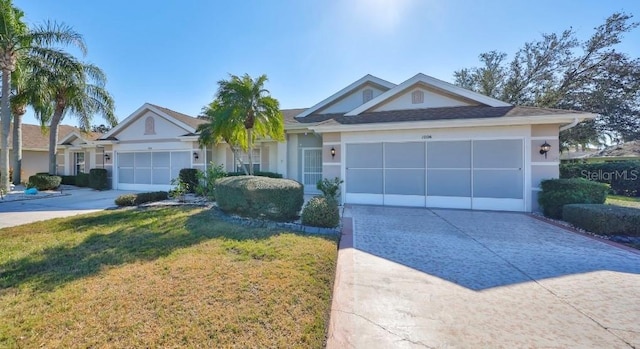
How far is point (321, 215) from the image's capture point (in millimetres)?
7344

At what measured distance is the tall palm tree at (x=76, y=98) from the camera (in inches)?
667

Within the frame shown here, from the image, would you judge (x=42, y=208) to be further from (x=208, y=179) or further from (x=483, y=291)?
(x=483, y=291)

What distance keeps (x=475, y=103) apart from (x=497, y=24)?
3627 millimetres

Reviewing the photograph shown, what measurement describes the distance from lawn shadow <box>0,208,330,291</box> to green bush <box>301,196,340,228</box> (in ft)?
3.34

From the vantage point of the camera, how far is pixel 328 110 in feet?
54.4

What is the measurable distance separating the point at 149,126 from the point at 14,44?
318 inches

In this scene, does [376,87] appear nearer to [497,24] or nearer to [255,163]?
[497,24]

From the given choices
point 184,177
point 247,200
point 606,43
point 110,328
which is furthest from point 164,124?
point 606,43

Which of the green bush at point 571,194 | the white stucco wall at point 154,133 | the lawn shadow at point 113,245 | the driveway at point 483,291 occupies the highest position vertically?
the white stucco wall at point 154,133

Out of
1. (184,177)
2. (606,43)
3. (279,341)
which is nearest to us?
(279,341)

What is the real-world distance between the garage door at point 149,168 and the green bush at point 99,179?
2.50 ft

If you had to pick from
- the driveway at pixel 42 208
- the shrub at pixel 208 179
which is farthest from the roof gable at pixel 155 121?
the driveway at pixel 42 208

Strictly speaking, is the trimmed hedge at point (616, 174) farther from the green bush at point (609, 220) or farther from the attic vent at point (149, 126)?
the attic vent at point (149, 126)

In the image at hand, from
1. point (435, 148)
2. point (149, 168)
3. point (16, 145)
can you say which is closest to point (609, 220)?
point (435, 148)
